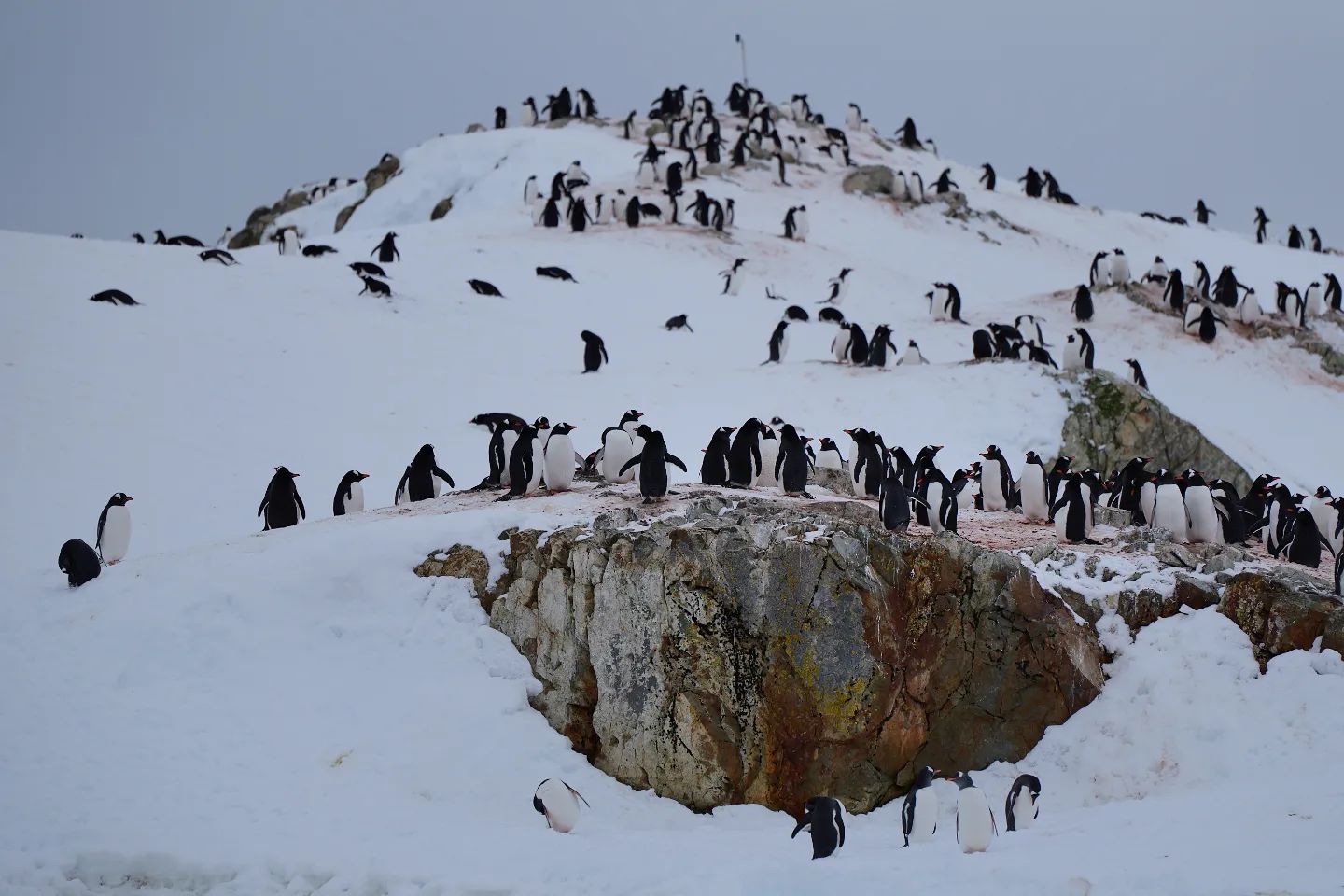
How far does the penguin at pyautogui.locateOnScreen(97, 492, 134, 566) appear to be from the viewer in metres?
13.1

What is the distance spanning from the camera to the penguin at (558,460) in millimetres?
13172

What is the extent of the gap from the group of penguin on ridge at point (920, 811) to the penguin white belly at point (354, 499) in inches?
236

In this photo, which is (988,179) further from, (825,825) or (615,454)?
(825,825)

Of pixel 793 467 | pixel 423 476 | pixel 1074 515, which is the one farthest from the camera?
pixel 423 476

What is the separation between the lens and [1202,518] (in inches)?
529

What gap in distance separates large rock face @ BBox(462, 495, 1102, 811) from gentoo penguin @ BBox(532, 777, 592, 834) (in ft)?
3.09

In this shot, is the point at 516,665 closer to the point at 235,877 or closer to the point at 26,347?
the point at 235,877

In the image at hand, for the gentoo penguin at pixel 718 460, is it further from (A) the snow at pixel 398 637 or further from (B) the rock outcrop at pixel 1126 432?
(B) the rock outcrop at pixel 1126 432

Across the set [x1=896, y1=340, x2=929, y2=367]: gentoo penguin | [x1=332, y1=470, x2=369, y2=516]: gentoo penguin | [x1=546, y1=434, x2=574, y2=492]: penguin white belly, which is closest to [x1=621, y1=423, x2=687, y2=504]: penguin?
[x1=546, y1=434, x2=574, y2=492]: penguin white belly

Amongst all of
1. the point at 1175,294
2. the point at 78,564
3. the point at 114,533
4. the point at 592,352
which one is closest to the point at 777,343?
the point at 592,352

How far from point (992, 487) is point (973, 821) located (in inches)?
283

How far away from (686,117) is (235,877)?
1567 inches

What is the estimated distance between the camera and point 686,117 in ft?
149

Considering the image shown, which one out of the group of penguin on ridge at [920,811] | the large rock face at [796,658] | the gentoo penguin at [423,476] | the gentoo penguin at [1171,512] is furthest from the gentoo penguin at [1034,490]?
the gentoo penguin at [423,476]
